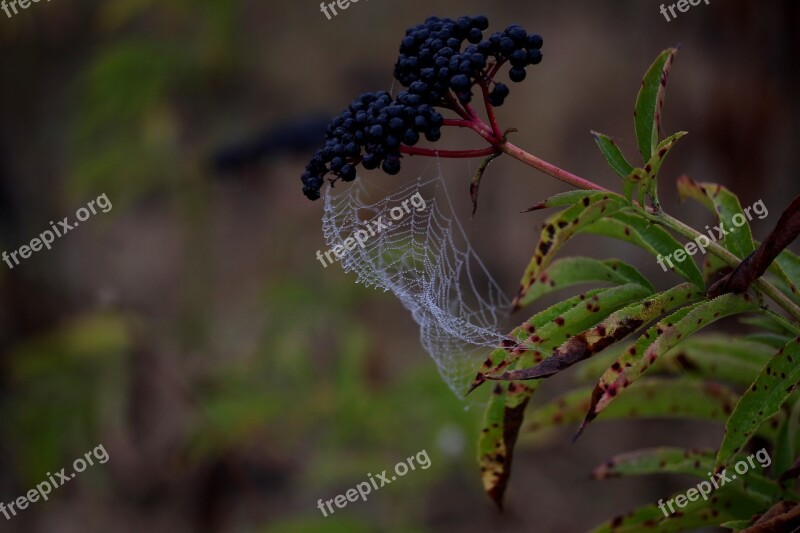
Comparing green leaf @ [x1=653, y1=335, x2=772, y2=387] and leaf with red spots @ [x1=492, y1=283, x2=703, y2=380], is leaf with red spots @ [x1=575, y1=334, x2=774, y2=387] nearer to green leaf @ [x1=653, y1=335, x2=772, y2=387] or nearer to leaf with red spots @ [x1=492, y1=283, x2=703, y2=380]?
green leaf @ [x1=653, y1=335, x2=772, y2=387]

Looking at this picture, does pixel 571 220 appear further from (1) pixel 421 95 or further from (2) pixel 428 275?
(2) pixel 428 275

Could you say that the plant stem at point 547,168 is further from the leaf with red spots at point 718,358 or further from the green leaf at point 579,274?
the leaf with red spots at point 718,358

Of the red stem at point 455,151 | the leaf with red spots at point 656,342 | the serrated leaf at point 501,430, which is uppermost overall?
the red stem at point 455,151

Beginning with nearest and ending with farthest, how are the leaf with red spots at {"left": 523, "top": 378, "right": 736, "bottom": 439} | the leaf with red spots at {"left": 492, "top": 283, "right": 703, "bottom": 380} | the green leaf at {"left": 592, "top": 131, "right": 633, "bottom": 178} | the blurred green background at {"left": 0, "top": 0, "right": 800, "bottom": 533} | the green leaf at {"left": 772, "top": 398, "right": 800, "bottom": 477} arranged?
the leaf with red spots at {"left": 492, "top": 283, "right": 703, "bottom": 380}
the green leaf at {"left": 592, "top": 131, "right": 633, "bottom": 178}
the green leaf at {"left": 772, "top": 398, "right": 800, "bottom": 477}
the leaf with red spots at {"left": 523, "top": 378, "right": 736, "bottom": 439}
the blurred green background at {"left": 0, "top": 0, "right": 800, "bottom": 533}

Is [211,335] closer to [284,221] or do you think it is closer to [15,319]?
[284,221]

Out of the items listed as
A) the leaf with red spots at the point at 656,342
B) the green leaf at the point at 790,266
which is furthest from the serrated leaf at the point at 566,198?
the green leaf at the point at 790,266

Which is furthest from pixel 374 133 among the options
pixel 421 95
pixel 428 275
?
pixel 428 275

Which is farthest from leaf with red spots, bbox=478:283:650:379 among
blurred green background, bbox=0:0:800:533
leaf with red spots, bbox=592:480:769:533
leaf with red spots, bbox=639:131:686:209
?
blurred green background, bbox=0:0:800:533
